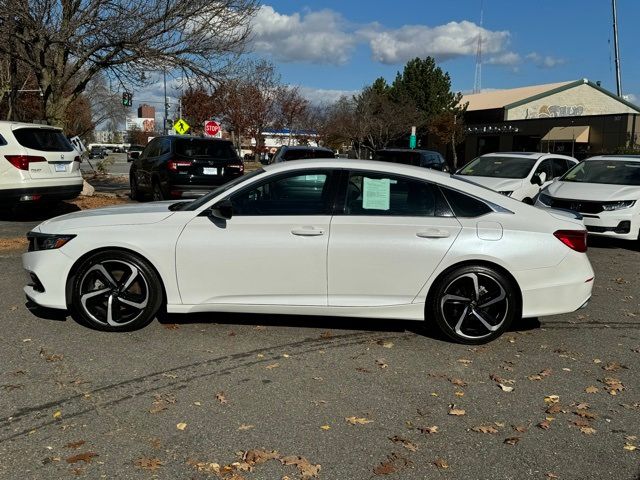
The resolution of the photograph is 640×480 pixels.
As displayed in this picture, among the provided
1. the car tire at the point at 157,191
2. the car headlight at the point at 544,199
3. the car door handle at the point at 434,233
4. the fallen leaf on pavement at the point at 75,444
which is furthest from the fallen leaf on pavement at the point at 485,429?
the car tire at the point at 157,191

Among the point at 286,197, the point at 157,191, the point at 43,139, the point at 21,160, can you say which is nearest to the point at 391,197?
the point at 286,197

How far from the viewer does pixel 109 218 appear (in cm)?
511

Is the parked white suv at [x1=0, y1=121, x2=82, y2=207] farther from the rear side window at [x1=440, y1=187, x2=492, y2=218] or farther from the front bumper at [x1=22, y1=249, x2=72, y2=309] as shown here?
the rear side window at [x1=440, y1=187, x2=492, y2=218]

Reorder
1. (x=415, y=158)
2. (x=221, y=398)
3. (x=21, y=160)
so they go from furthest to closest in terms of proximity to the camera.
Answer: (x=415, y=158) → (x=21, y=160) → (x=221, y=398)

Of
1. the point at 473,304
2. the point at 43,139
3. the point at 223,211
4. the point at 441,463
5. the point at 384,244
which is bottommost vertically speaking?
the point at 441,463

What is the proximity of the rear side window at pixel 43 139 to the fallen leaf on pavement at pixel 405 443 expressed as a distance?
30.9 ft

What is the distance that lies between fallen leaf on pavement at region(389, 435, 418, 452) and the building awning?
4218 centimetres

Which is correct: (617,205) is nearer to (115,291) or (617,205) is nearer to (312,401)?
(312,401)

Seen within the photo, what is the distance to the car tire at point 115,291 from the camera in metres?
4.99

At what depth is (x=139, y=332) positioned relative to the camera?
16.9ft

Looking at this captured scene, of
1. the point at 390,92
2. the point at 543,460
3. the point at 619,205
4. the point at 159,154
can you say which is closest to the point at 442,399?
the point at 543,460

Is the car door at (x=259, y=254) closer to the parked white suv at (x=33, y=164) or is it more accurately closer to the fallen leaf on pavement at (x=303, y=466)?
the fallen leaf on pavement at (x=303, y=466)

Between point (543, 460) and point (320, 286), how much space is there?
7.34 ft

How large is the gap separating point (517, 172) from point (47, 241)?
394 inches
